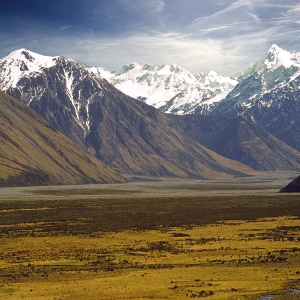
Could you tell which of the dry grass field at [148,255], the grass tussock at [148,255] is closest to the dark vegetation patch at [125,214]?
the grass tussock at [148,255]

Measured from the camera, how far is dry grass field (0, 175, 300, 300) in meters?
50.1

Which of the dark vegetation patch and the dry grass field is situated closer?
the dry grass field

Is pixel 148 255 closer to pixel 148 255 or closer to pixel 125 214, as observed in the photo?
pixel 148 255

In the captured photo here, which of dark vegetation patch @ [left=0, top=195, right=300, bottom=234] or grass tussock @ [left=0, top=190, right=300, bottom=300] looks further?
dark vegetation patch @ [left=0, top=195, right=300, bottom=234]

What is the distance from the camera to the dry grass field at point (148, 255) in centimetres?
5009

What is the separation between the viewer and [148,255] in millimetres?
69125

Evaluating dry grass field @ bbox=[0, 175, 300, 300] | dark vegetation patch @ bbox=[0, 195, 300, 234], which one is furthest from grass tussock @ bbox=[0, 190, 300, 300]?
dark vegetation patch @ bbox=[0, 195, 300, 234]

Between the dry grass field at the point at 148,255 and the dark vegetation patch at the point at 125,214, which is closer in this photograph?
the dry grass field at the point at 148,255

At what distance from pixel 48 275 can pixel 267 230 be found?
155 ft

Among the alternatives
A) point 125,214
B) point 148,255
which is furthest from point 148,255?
point 125,214

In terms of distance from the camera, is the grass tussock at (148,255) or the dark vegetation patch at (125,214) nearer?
the grass tussock at (148,255)

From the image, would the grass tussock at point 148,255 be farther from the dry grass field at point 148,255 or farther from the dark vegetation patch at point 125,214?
the dark vegetation patch at point 125,214

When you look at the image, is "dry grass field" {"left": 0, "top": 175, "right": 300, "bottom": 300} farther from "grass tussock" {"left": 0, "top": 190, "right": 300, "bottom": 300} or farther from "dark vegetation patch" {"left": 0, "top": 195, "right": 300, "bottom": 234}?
"dark vegetation patch" {"left": 0, "top": 195, "right": 300, "bottom": 234}

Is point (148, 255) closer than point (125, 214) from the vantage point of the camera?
Yes
